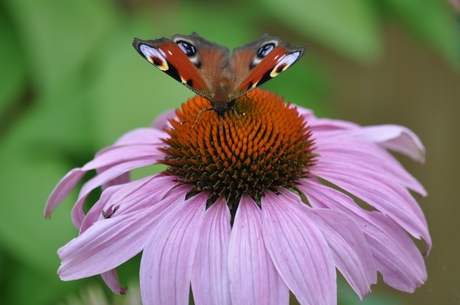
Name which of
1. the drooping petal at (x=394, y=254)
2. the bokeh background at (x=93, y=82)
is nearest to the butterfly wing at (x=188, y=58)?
the drooping petal at (x=394, y=254)

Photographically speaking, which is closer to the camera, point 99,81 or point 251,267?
point 251,267

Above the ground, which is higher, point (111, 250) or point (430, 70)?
point (430, 70)

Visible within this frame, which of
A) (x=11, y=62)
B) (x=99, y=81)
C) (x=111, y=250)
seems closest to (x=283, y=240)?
(x=111, y=250)

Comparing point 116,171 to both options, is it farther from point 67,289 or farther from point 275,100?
point 67,289

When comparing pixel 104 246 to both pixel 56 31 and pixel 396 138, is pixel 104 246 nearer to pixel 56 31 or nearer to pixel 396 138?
pixel 396 138

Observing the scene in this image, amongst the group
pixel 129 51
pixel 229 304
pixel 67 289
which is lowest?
pixel 67 289

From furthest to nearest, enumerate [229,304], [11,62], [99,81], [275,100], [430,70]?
1. [430,70]
2. [11,62]
3. [99,81]
4. [275,100]
5. [229,304]

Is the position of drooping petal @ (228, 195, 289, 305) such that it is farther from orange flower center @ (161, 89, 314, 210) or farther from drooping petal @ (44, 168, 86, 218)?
drooping petal @ (44, 168, 86, 218)
